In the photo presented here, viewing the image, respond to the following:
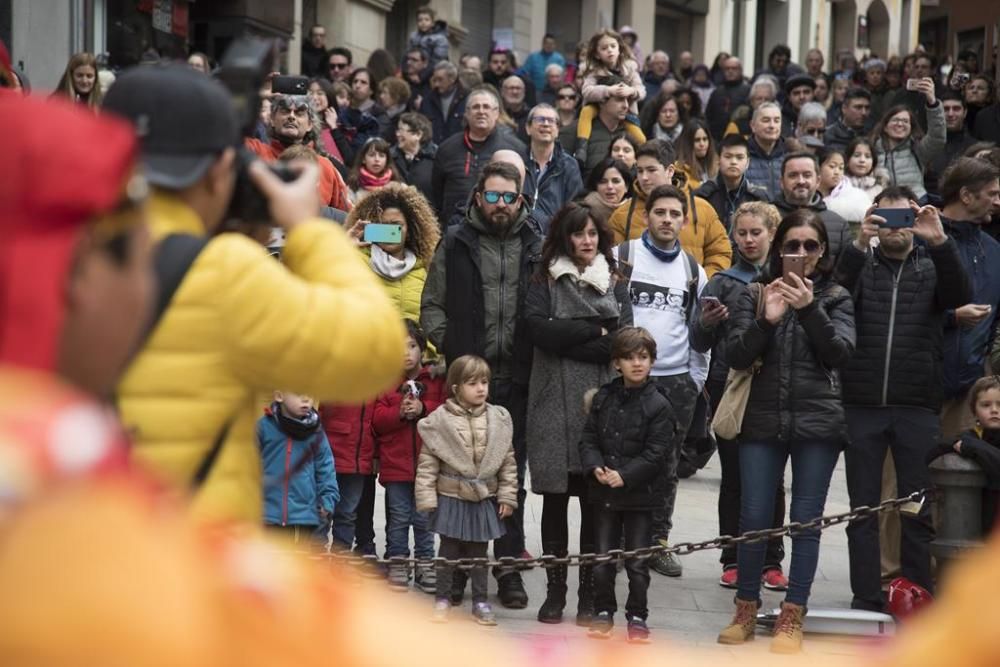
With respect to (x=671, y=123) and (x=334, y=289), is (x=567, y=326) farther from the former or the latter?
(x=671, y=123)

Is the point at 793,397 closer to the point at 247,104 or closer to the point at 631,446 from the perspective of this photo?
the point at 631,446

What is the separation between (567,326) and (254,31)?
1343 centimetres

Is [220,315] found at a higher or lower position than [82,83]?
lower

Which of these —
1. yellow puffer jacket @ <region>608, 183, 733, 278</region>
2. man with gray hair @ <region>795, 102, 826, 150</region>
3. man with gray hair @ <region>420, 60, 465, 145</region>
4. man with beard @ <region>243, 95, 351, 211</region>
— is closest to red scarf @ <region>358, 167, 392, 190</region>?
man with beard @ <region>243, 95, 351, 211</region>

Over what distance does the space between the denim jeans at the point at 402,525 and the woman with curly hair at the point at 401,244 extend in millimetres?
1027

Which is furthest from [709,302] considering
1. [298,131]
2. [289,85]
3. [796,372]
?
[289,85]

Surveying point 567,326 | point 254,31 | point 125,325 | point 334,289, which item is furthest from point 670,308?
point 254,31

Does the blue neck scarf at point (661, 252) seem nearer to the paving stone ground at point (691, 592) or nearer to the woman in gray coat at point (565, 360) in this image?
the woman in gray coat at point (565, 360)

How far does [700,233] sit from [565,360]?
2319 millimetres

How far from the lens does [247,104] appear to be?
2787mm

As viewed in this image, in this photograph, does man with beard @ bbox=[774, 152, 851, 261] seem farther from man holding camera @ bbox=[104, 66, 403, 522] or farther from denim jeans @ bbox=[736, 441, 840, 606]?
man holding camera @ bbox=[104, 66, 403, 522]

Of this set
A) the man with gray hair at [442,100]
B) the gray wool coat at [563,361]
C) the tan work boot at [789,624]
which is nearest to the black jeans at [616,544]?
the gray wool coat at [563,361]

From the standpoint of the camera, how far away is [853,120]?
16969 millimetres

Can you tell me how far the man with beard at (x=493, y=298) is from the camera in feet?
27.6
